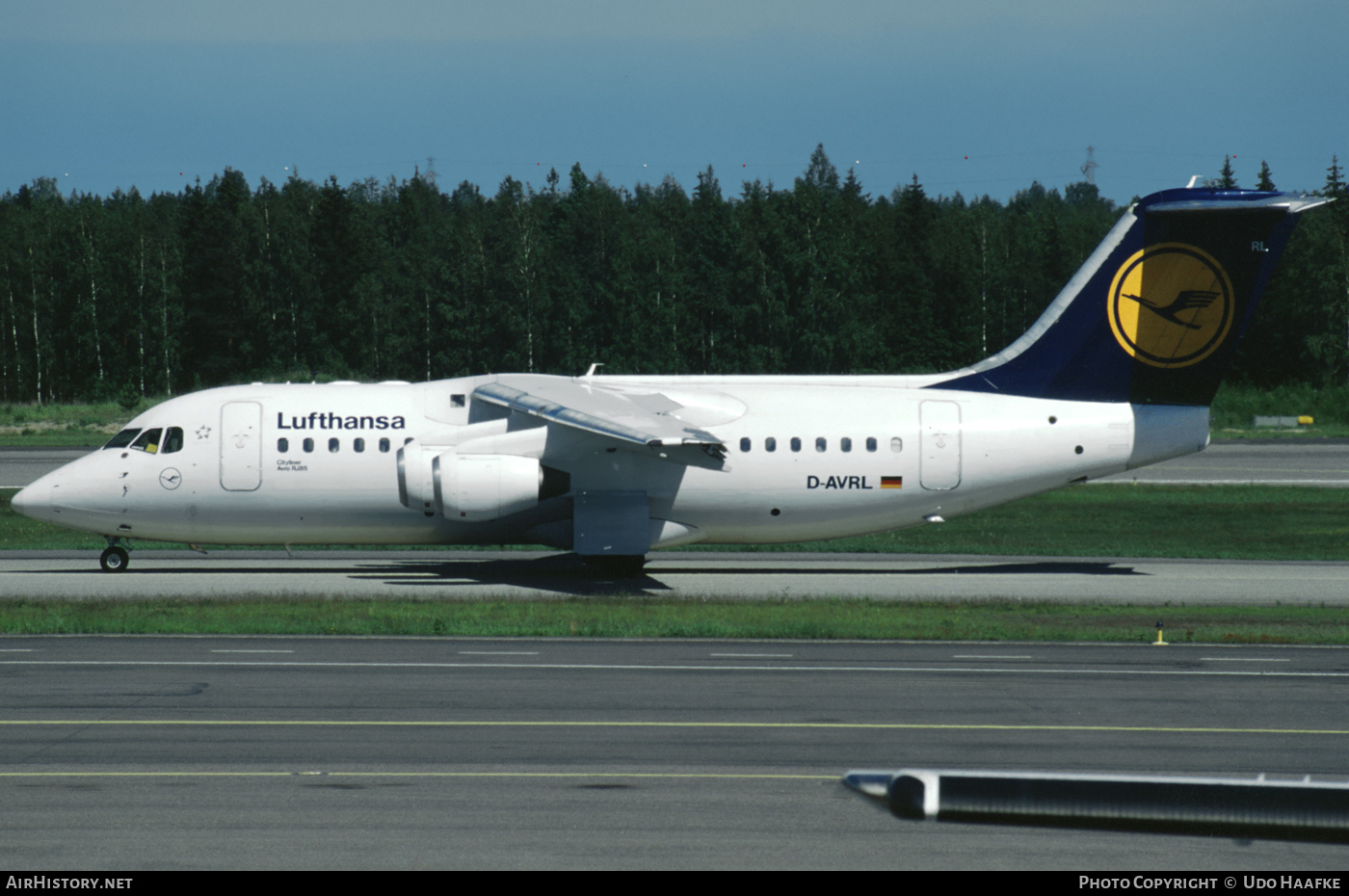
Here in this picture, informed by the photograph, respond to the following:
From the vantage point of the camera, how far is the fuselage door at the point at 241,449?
27859 mm

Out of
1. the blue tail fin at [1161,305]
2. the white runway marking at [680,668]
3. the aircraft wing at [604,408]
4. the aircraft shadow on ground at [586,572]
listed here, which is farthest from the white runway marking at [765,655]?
the blue tail fin at [1161,305]

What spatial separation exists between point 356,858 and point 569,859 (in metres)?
1.65

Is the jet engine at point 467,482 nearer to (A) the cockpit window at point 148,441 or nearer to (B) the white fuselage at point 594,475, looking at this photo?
(B) the white fuselage at point 594,475

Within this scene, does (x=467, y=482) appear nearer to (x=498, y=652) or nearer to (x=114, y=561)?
(x=498, y=652)

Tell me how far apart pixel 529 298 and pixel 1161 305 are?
6955cm

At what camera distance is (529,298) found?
93938 millimetres

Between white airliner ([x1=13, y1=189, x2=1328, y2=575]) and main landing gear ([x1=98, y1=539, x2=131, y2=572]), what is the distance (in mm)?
104

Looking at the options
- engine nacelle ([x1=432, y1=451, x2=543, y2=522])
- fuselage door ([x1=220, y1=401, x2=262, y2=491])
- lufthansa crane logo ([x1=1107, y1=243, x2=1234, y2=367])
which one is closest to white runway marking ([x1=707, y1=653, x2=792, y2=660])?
engine nacelle ([x1=432, y1=451, x2=543, y2=522])

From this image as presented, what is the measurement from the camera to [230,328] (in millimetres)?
98562

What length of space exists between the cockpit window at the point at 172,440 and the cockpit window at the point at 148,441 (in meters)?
0.18

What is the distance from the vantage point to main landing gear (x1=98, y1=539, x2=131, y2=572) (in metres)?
28.8

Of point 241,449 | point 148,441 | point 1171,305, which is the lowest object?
point 241,449

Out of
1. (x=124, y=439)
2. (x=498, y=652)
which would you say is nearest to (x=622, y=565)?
(x=498, y=652)

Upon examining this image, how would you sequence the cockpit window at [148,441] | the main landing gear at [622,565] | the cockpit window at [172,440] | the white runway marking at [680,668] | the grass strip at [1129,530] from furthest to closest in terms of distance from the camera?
the grass strip at [1129,530] → the main landing gear at [622,565] → the cockpit window at [148,441] → the cockpit window at [172,440] → the white runway marking at [680,668]
